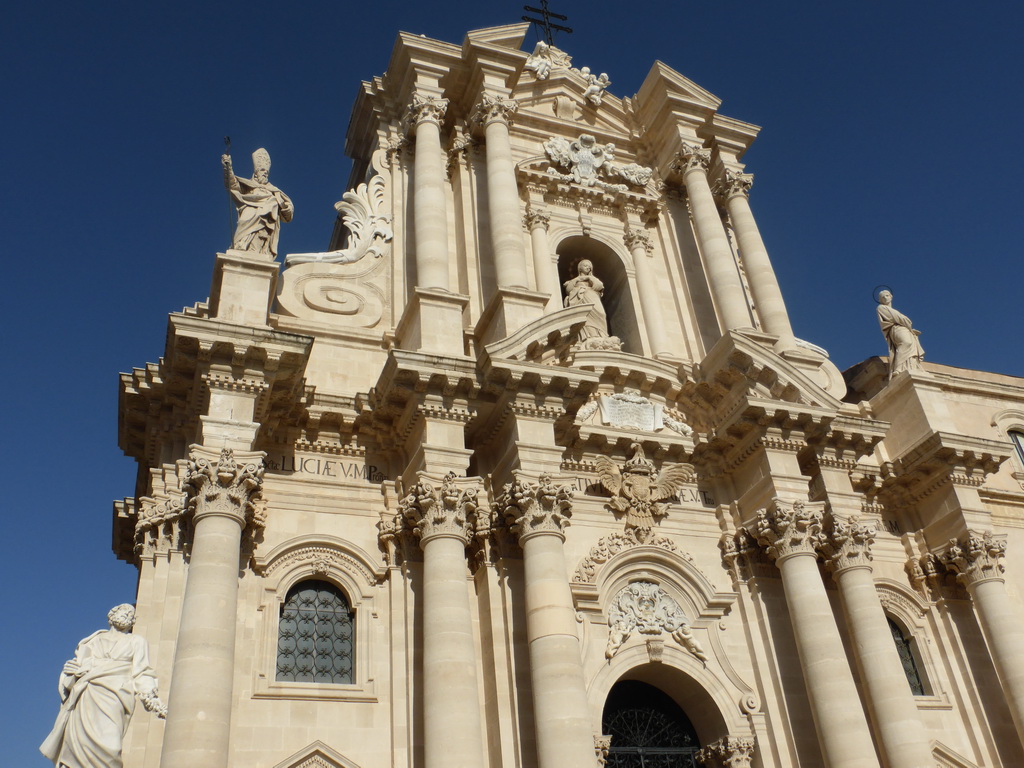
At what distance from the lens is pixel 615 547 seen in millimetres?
15180

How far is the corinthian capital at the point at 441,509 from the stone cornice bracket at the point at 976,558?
897 cm

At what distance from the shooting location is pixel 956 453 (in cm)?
1720

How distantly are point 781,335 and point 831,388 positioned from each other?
1816mm

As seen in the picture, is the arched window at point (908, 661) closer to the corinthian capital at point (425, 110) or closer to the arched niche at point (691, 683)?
the arched niche at point (691, 683)

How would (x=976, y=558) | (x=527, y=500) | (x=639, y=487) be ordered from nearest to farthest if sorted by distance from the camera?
1. (x=527, y=500)
2. (x=639, y=487)
3. (x=976, y=558)

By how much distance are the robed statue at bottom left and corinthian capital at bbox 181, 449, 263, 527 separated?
2.83m

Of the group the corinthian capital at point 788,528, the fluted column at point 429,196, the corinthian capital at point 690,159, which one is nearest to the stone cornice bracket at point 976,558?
the corinthian capital at point 788,528

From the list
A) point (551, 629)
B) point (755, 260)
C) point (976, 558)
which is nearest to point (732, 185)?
point (755, 260)

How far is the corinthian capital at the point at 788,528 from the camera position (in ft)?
49.4

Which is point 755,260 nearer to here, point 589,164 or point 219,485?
point 589,164

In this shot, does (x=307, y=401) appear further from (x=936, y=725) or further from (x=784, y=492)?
(x=936, y=725)

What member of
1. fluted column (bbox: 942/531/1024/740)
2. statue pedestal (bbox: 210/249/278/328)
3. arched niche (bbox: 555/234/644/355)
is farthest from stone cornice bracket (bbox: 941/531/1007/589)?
statue pedestal (bbox: 210/249/278/328)

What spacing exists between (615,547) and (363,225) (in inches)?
299

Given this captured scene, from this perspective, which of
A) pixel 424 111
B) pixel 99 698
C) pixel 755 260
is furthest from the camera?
pixel 755 260
